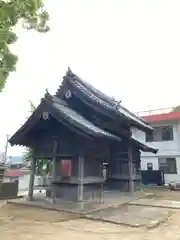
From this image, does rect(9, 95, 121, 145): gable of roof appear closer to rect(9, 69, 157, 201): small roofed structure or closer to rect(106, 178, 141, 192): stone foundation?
rect(9, 69, 157, 201): small roofed structure

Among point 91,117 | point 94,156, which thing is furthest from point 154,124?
point 94,156

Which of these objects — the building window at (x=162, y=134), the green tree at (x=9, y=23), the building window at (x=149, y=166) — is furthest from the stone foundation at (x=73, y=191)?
the building window at (x=162, y=134)

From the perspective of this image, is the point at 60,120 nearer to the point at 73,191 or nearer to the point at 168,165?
the point at 73,191

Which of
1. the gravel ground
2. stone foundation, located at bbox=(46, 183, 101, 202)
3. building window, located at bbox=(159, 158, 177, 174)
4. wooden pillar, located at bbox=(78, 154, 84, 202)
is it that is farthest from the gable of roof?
building window, located at bbox=(159, 158, 177, 174)

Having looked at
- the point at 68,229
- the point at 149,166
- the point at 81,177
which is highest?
the point at 149,166

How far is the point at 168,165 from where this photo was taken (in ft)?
68.4

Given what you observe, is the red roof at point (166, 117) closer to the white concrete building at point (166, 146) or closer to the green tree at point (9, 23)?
the white concrete building at point (166, 146)

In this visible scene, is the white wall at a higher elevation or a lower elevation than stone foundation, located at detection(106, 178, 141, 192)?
higher

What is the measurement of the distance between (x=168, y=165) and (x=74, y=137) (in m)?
13.1

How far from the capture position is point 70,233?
5992 mm

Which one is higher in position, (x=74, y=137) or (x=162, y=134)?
(x=162, y=134)

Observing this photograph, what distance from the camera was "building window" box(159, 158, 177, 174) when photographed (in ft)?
67.2

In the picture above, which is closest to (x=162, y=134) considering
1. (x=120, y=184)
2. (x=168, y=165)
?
(x=168, y=165)

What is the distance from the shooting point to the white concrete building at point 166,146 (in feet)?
67.1
